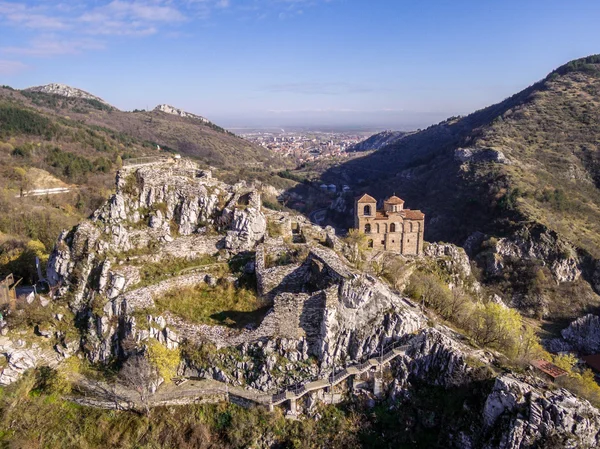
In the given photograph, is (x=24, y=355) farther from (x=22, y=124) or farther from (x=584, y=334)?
(x=22, y=124)

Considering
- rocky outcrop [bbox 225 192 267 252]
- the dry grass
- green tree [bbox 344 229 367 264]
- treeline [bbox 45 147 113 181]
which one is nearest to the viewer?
the dry grass

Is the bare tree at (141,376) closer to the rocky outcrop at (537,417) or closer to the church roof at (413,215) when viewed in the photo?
the rocky outcrop at (537,417)

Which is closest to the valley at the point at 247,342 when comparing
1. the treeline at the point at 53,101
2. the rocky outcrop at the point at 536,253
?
the rocky outcrop at the point at 536,253

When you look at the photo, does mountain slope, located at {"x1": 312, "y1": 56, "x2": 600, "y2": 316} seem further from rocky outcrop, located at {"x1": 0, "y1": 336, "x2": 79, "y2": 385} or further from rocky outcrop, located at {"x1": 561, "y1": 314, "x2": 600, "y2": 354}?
rocky outcrop, located at {"x1": 0, "y1": 336, "x2": 79, "y2": 385}

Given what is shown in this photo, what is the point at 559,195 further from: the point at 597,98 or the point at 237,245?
the point at 237,245

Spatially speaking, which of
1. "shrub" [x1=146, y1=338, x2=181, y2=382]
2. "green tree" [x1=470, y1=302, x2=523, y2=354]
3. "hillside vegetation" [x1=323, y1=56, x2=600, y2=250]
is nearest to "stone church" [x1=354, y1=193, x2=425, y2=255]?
"green tree" [x1=470, y1=302, x2=523, y2=354]

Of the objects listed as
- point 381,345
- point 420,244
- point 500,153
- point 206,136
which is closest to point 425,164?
point 500,153

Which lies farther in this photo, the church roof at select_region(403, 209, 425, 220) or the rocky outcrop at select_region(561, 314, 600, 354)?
the rocky outcrop at select_region(561, 314, 600, 354)
